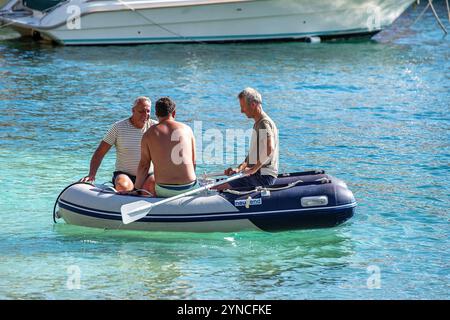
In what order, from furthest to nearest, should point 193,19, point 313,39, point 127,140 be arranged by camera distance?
1. point 313,39
2. point 193,19
3. point 127,140

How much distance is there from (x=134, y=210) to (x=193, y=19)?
43.2 ft

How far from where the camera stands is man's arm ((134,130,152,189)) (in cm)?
936

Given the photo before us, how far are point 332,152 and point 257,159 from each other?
4.02 meters

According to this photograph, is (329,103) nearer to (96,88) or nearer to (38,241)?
(96,88)

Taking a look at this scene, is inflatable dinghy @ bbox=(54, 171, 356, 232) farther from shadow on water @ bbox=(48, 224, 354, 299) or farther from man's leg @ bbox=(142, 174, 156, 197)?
man's leg @ bbox=(142, 174, 156, 197)

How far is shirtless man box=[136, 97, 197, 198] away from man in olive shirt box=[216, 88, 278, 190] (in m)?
0.42

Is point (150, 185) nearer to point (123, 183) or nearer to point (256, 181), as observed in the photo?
point (123, 183)

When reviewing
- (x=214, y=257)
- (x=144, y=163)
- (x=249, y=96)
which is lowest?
(x=214, y=257)

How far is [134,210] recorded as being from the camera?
9188 mm

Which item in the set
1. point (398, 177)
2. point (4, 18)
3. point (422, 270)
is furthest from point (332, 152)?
point (4, 18)

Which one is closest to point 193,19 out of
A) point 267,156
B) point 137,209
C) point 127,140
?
point 127,140

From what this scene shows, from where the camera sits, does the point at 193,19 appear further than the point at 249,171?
Yes

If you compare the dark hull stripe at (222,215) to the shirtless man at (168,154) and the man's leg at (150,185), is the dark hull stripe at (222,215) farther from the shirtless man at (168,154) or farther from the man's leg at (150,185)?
the man's leg at (150,185)

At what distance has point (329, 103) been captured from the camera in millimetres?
16703
